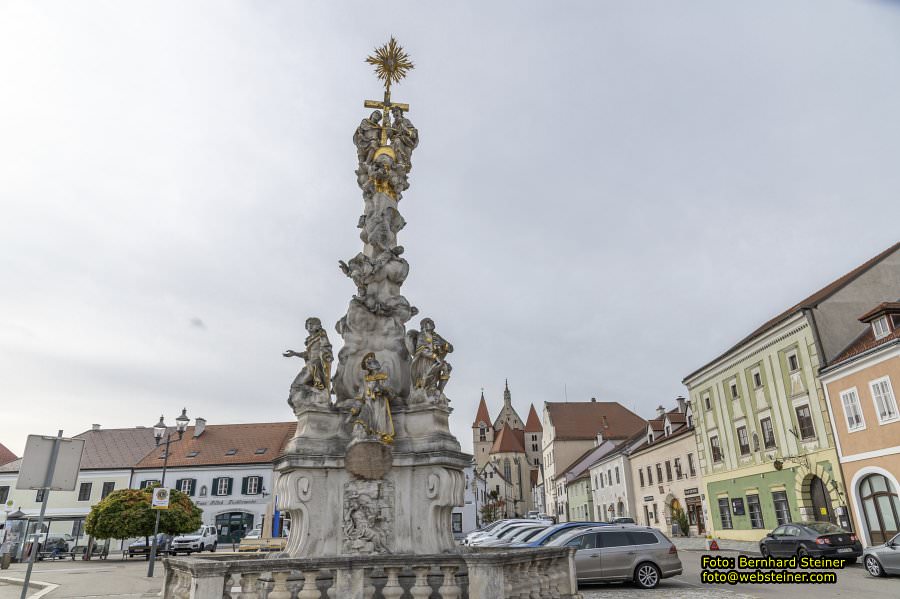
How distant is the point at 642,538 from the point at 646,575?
0.80 meters

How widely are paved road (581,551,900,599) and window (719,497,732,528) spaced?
17.7 m

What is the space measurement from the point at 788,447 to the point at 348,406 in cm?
2420

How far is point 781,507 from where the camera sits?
26641 millimetres

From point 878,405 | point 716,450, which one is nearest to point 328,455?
point 878,405

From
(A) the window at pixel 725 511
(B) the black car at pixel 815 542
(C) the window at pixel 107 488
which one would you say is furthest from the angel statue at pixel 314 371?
(C) the window at pixel 107 488

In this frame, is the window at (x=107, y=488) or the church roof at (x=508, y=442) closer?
the window at (x=107, y=488)

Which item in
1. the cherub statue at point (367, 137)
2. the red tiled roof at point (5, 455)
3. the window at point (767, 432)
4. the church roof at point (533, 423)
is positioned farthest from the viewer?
the church roof at point (533, 423)

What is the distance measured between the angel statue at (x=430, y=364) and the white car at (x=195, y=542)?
24490 mm

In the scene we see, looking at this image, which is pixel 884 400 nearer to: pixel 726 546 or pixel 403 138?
pixel 726 546

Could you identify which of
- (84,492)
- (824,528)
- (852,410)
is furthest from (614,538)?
(84,492)

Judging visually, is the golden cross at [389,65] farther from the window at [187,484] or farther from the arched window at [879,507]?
the window at [187,484]

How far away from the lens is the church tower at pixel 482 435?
11338 centimetres

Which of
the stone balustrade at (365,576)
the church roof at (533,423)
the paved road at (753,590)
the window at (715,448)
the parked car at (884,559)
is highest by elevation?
the church roof at (533,423)

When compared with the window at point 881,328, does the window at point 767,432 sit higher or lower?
lower
